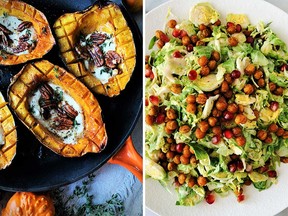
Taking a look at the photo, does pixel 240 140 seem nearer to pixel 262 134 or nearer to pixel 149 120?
pixel 262 134

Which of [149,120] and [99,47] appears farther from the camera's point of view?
[149,120]

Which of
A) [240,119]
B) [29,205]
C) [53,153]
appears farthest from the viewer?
[240,119]

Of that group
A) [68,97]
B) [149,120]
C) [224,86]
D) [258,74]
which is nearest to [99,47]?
[68,97]

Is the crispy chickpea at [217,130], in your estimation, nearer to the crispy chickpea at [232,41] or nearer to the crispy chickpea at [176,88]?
the crispy chickpea at [176,88]

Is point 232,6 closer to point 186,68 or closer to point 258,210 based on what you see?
point 186,68

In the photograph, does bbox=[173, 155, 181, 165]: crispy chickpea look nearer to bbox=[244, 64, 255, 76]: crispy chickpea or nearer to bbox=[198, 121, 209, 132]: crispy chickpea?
bbox=[198, 121, 209, 132]: crispy chickpea
